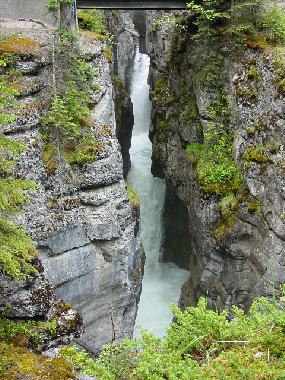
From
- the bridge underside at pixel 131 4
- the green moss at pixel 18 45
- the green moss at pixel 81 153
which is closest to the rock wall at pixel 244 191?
the bridge underside at pixel 131 4

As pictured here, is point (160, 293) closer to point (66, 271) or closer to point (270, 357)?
point (66, 271)

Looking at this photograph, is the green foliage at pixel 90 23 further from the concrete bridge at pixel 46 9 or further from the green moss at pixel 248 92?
the green moss at pixel 248 92

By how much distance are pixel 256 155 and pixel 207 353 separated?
987cm

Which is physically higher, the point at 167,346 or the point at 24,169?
the point at 24,169

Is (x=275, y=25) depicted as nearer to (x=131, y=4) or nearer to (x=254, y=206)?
(x=131, y=4)

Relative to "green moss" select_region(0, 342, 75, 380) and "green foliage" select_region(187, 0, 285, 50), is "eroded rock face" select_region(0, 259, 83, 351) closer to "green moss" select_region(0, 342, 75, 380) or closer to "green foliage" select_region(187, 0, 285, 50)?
"green moss" select_region(0, 342, 75, 380)

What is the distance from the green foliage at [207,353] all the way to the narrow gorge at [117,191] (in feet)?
0.11

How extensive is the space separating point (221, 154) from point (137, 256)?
4.95 meters

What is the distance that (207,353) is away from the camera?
714 centimetres

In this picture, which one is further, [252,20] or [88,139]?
[252,20]

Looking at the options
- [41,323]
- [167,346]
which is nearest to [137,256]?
[41,323]

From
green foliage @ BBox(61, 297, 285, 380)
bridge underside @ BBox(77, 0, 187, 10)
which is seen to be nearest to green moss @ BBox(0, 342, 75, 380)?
green foliage @ BBox(61, 297, 285, 380)

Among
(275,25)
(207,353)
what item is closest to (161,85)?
(275,25)

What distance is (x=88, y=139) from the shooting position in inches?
530
